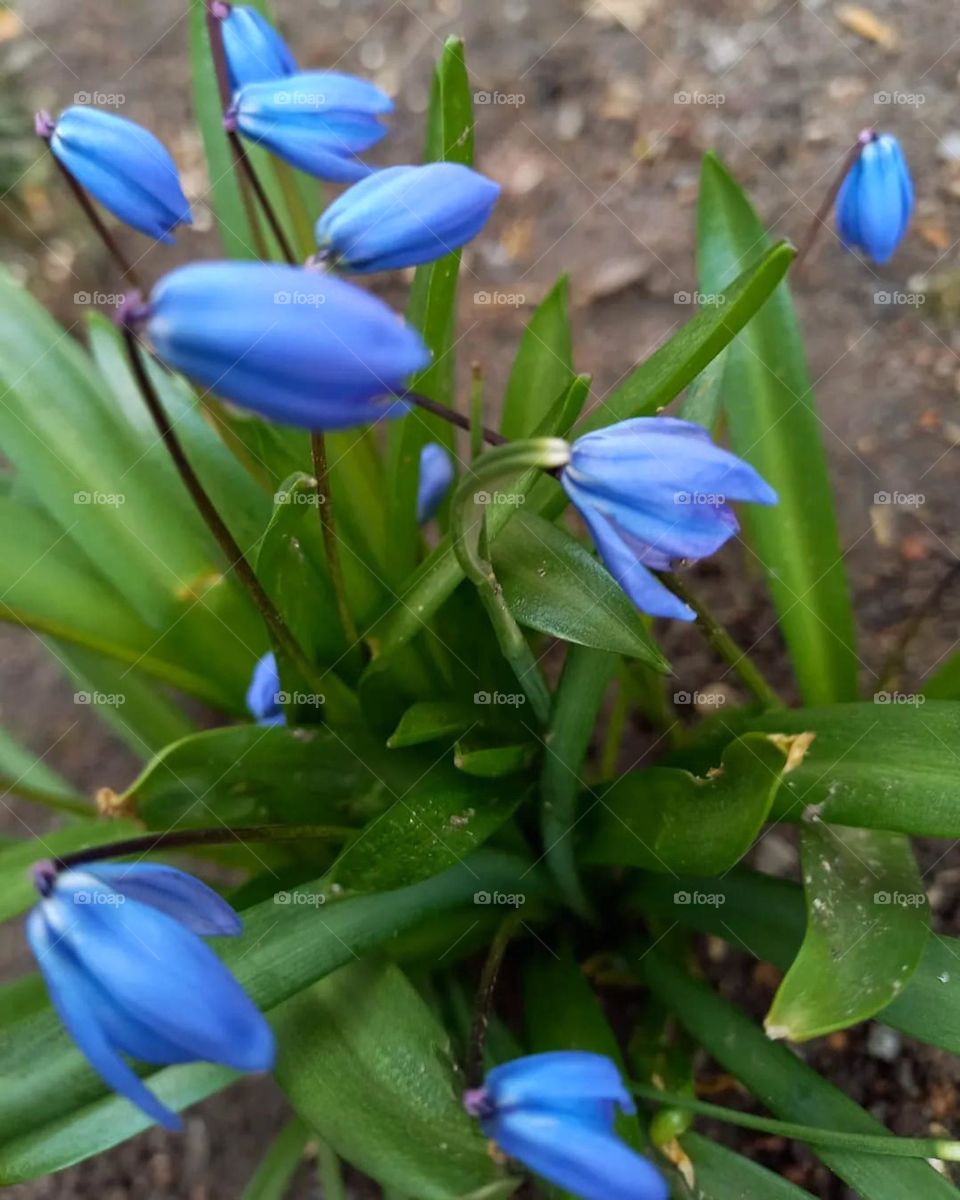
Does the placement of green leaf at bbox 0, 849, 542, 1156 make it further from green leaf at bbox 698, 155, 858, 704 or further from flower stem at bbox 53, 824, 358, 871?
green leaf at bbox 698, 155, 858, 704

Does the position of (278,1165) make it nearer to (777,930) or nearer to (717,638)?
(777,930)

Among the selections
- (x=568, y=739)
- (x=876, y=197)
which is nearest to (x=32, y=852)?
(x=568, y=739)

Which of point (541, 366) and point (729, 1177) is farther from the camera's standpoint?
point (541, 366)

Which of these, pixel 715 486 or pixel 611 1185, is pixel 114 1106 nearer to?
pixel 611 1185

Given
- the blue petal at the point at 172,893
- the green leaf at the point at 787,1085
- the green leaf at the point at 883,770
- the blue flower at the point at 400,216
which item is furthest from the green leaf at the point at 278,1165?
the blue flower at the point at 400,216

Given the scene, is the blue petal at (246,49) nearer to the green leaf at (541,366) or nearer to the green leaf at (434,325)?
the green leaf at (434,325)

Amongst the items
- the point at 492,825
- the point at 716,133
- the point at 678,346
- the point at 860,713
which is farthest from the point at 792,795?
the point at 716,133
